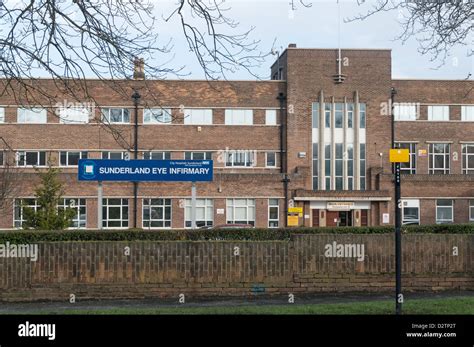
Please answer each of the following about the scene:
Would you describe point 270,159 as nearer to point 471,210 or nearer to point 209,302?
point 471,210

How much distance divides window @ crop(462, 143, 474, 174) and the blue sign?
31895mm

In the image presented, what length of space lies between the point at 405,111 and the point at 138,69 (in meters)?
40.8

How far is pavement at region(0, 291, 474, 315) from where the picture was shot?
1170 centimetres

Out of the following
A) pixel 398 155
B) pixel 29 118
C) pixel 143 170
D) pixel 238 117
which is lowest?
pixel 398 155

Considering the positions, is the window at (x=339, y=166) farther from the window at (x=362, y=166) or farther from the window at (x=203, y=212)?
the window at (x=203, y=212)

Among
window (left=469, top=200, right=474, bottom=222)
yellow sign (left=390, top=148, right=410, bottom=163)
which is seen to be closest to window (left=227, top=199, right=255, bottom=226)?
window (left=469, top=200, right=474, bottom=222)

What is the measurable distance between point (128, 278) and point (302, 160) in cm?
3329

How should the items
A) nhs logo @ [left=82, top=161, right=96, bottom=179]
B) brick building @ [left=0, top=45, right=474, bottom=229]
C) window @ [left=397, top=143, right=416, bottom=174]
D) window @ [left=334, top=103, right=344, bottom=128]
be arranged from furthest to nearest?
window @ [left=397, top=143, right=416, bottom=174] → window @ [left=334, top=103, right=344, bottom=128] → brick building @ [left=0, top=45, right=474, bottom=229] → nhs logo @ [left=82, top=161, right=96, bottom=179]

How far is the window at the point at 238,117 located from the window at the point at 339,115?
260 inches

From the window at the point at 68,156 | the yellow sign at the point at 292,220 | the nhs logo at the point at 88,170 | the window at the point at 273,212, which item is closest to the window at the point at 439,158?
the window at the point at 273,212

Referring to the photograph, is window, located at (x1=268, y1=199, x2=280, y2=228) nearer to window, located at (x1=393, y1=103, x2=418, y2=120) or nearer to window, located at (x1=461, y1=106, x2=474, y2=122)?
window, located at (x1=393, y1=103, x2=418, y2=120)

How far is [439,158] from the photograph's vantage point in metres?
46.9

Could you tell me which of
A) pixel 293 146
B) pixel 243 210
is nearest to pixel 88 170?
pixel 243 210
